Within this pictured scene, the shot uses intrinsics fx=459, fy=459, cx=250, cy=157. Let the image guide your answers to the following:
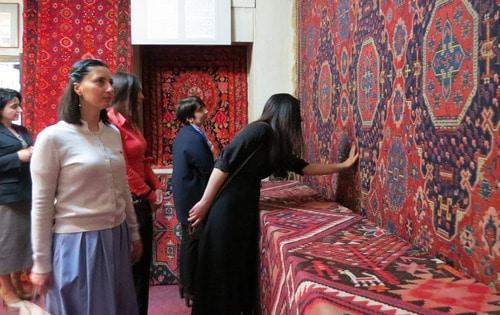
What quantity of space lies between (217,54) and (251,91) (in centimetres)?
57

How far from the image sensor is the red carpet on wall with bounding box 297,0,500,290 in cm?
124

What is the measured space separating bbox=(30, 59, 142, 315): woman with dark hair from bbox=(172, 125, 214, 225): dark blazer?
1.29m

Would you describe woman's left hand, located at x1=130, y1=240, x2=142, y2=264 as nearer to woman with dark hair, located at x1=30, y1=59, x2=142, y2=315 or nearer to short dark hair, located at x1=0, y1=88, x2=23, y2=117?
woman with dark hair, located at x1=30, y1=59, x2=142, y2=315

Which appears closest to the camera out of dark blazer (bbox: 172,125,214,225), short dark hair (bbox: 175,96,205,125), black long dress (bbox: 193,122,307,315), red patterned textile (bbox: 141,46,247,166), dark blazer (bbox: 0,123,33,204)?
black long dress (bbox: 193,122,307,315)

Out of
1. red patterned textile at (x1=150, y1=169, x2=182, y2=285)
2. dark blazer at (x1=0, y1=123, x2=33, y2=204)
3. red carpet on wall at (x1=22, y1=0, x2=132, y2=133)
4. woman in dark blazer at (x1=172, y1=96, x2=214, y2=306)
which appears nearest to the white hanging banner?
red carpet on wall at (x1=22, y1=0, x2=132, y2=133)

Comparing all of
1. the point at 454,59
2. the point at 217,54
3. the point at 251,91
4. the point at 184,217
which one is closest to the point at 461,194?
the point at 454,59

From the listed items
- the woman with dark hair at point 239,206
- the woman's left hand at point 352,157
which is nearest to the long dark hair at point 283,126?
A: the woman with dark hair at point 239,206

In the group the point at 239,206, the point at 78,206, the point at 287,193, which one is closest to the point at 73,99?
the point at 78,206

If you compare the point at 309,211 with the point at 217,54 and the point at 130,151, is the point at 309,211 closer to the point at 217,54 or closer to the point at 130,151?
the point at 130,151

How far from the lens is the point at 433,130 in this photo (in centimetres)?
154

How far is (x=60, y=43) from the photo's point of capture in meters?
4.33

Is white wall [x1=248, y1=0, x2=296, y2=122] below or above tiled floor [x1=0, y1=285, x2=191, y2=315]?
above

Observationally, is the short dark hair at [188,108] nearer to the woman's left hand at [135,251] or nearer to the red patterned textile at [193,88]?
the red patterned textile at [193,88]

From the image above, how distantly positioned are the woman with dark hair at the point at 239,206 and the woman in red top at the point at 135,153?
31 centimetres
